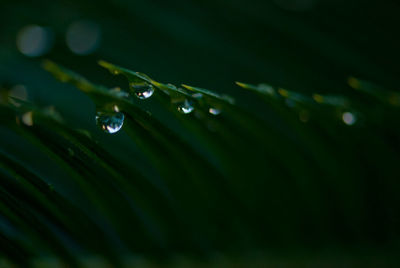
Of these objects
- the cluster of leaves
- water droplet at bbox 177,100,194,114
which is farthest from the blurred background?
water droplet at bbox 177,100,194,114

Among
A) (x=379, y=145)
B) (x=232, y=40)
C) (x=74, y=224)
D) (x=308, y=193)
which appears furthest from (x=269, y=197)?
(x=232, y=40)

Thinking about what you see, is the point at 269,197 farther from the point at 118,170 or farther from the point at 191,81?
the point at 191,81

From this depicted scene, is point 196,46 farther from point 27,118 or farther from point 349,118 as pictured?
point 27,118

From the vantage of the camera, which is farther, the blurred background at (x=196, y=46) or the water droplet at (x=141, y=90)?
the blurred background at (x=196, y=46)

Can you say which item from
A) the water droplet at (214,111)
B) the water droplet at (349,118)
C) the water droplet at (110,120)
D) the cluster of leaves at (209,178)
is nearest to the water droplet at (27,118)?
the cluster of leaves at (209,178)

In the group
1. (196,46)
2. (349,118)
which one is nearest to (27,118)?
(349,118)

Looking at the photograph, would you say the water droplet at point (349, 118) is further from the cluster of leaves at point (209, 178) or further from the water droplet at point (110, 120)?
the water droplet at point (110, 120)
